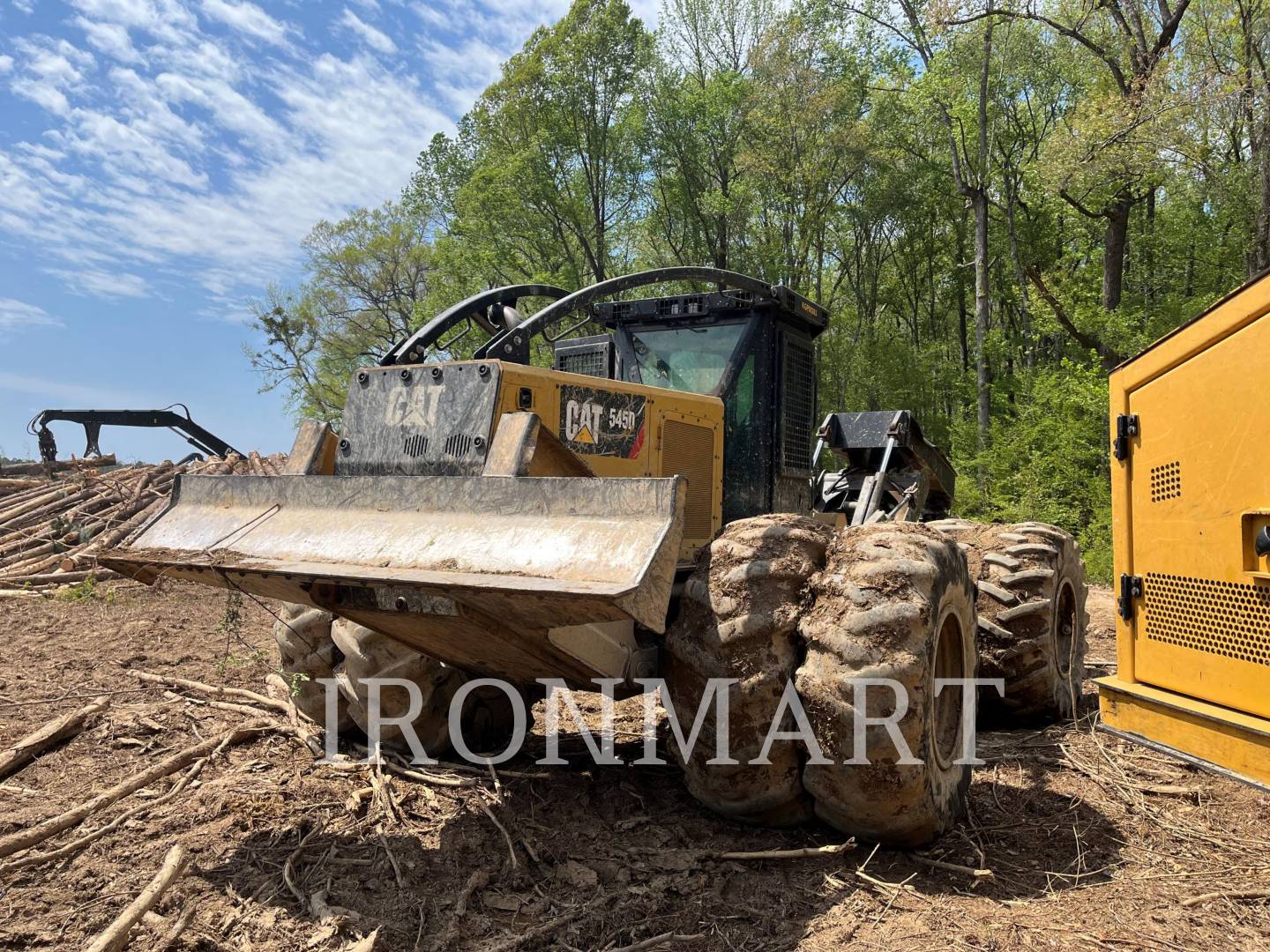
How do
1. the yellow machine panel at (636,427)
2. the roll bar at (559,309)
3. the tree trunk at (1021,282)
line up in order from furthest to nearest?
the tree trunk at (1021,282) → the roll bar at (559,309) → the yellow machine panel at (636,427)

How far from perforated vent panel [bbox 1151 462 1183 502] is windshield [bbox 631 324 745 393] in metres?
2.29

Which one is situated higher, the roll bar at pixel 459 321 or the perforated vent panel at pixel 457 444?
the roll bar at pixel 459 321

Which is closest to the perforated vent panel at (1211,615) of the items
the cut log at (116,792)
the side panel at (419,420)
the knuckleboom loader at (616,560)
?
the knuckleboom loader at (616,560)

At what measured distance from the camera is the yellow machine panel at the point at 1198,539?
11.1 feet

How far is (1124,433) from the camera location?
13.4ft

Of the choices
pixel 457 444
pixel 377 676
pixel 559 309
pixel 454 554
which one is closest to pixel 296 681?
pixel 377 676

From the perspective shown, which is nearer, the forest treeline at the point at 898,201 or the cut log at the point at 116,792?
the cut log at the point at 116,792

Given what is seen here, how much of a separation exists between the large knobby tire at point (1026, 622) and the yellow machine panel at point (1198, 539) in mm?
1476

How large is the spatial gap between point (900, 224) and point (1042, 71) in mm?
7295

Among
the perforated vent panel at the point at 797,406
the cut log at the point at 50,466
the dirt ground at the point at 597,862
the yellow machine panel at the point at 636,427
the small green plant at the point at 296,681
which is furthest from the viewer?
the cut log at the point at 50,466

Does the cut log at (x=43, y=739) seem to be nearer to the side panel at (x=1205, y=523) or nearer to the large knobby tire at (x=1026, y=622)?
the large knobby tire at (x=1026, y=622)

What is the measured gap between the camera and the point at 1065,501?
1820 cm

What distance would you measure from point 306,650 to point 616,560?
2.35 meters

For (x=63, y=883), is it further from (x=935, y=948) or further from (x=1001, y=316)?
(x=1001, y=316)
